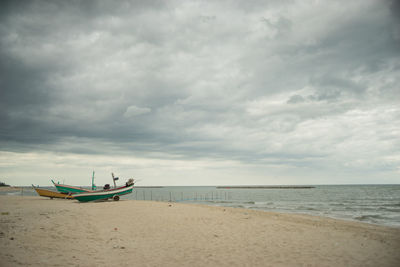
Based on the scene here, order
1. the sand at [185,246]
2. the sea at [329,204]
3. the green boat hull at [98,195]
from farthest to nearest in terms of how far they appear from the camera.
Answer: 1. the green boat hull at [98,195]
2. the sea at [329,204]
3. the sand at [185,246]

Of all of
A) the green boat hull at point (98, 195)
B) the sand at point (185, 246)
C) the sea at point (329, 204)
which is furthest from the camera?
the green boat hull at point (98, 195)

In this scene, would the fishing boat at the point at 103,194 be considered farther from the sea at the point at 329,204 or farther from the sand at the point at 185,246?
the sand at the point at 185,246

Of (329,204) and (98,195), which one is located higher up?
(98,195)

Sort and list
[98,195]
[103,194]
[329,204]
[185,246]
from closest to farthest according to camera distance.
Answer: [185,246] → [98,195] → [103,194] → [329,204]

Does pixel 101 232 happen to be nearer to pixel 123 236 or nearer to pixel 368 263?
pixel 123 236

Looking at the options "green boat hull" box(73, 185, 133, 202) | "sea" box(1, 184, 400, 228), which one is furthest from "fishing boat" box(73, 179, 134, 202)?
"sea" box(1, 184, 400, 228)

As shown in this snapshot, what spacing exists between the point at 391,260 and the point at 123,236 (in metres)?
12.3

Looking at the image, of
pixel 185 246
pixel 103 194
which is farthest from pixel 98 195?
pixel 185 246

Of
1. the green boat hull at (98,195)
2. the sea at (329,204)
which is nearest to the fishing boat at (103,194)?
the green boat hull at (98,195)

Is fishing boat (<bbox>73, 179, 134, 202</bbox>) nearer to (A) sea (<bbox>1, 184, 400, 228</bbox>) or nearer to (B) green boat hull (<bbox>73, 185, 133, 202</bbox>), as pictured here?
(B) green boat hull (<bbox>73, 185, 133, 202</bbox>)

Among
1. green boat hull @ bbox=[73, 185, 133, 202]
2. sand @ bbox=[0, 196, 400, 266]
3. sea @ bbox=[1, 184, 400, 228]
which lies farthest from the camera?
green boat hull @ bbox=[73, 185, 133, 202]

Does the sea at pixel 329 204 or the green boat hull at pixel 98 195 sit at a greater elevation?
the green boat hull at pixel 98 195

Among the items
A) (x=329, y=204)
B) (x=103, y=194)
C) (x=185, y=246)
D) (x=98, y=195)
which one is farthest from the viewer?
(x=329, y=204)

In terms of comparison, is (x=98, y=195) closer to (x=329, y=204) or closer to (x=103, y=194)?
(x=103, y=194)
